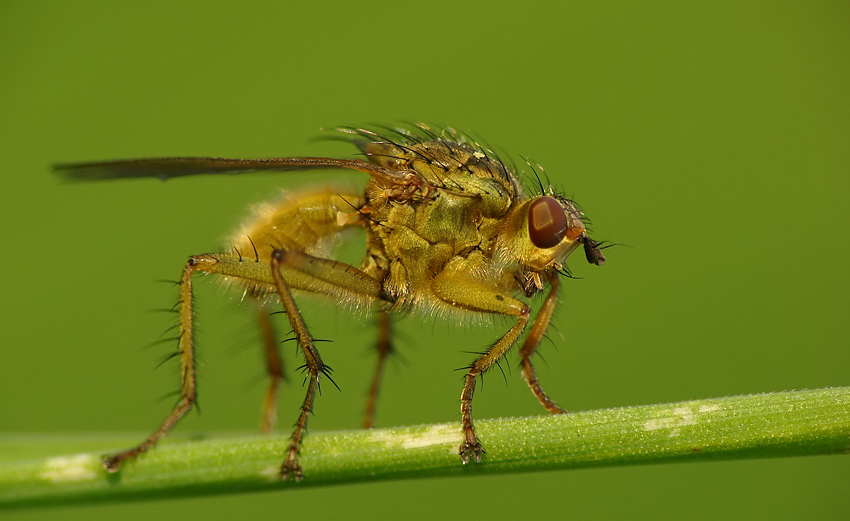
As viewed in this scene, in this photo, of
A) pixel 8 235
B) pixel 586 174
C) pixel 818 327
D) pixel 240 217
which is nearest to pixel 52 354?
pixel 8 235

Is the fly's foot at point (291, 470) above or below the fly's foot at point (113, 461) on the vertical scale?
below

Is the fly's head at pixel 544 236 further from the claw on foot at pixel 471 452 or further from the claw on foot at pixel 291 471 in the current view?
the claw on foot at pixel 291 471

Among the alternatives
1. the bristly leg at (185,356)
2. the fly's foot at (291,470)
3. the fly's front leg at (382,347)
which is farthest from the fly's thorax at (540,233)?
the fly's foot at (291,470)

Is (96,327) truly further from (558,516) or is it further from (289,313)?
(558,516)

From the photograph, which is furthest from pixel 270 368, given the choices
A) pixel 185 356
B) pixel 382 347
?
pixel 185 356

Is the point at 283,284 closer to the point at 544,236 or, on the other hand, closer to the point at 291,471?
the point at 291,471
